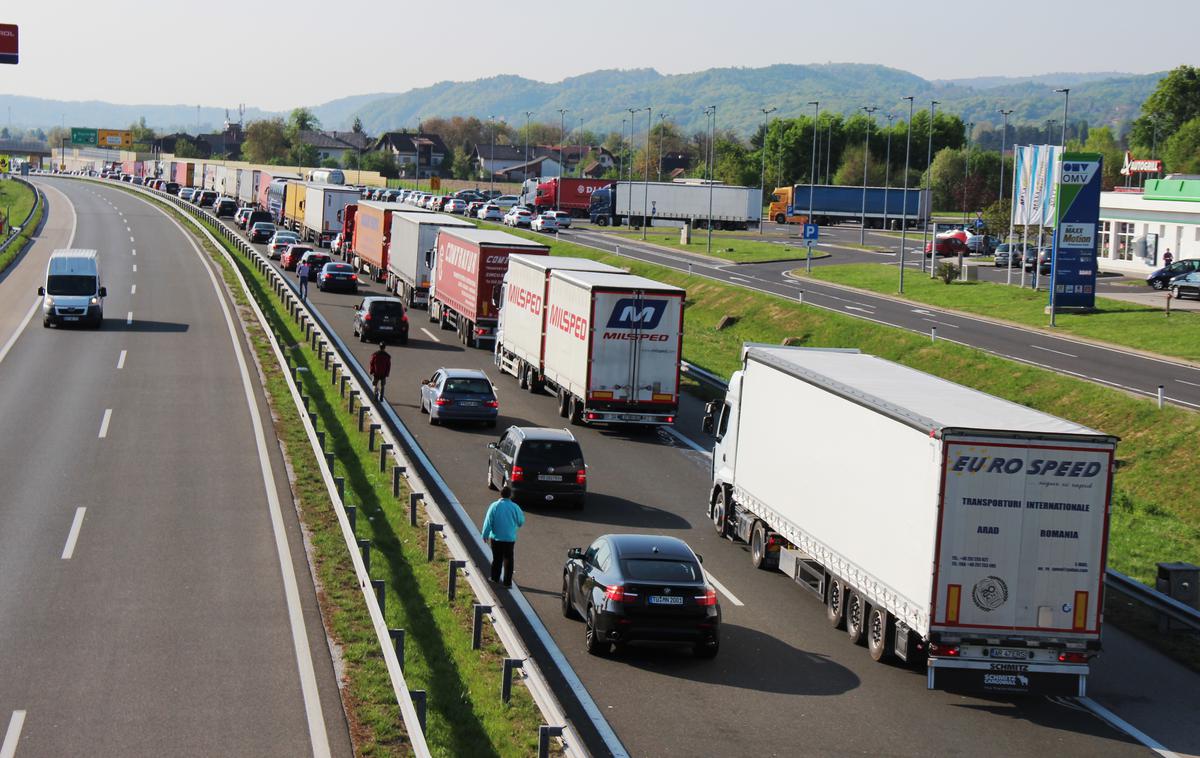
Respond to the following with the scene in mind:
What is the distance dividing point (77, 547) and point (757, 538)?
10.4m

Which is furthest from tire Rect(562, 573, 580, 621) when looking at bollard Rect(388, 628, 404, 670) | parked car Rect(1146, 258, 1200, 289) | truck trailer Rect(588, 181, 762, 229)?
truck trailer Rect(588, 181, 762, 229)

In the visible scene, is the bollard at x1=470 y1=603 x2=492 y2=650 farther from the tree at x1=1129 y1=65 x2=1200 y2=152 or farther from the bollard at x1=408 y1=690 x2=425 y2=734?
the tree at x1=1129 y1=65 x2=1200 y2=152

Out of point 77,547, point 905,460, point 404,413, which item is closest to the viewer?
point 905,460

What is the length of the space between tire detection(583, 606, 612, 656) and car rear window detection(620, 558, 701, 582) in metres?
0.68

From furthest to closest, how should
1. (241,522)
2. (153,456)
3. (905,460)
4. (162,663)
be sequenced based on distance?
(153,456) < (241,522) < (905,460) < (162,663)

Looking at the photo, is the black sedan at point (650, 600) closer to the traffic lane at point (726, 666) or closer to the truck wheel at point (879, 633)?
the traffic lane at point (726, 666)

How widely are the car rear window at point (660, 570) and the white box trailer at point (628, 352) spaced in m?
15.9

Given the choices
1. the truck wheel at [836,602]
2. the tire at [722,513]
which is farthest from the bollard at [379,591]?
the tire at [722,513]

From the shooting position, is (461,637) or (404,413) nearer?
(461,637)

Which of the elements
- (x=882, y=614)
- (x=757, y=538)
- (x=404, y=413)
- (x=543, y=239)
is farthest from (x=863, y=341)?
(x=543, y=239)

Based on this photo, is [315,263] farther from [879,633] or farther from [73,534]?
[879,633]

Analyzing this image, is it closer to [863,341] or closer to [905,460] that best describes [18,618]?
[905,460]

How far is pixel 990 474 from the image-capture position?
1547 centimetres

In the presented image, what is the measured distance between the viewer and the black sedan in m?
16.5
